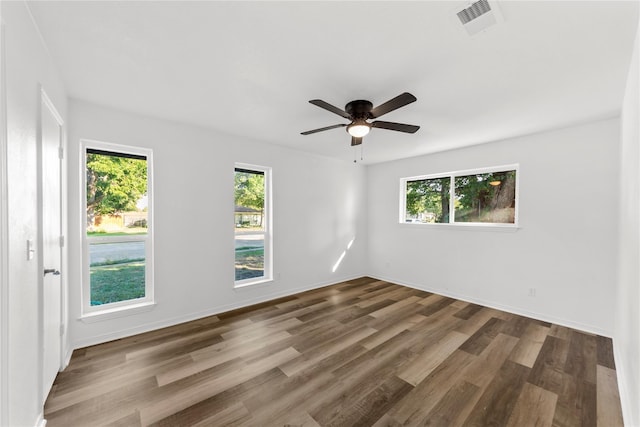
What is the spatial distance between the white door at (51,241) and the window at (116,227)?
59cm

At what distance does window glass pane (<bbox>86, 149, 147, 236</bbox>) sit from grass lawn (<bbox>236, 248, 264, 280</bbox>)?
4.32ft

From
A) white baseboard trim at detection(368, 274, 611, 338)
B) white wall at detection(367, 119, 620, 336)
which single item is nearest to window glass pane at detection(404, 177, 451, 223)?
white wall at detection(367, 119, 620, 336)

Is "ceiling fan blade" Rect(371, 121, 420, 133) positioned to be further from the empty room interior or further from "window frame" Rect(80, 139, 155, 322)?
"window frame" Rect(80, 139, 155, 322)

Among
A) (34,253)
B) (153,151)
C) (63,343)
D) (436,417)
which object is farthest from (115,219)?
(436,417)

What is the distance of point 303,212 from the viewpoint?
4566mm

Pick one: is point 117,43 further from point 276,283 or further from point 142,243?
point 276,283

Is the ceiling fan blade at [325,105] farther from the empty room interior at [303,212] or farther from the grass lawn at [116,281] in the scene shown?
the grass lawn at [116,281]

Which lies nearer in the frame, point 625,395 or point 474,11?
point 474,11

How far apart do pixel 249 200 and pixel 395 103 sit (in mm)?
2679

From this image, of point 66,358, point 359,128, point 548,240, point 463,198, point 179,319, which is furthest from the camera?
point 463,198

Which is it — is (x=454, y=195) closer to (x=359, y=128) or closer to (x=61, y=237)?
(x=359, y=128)

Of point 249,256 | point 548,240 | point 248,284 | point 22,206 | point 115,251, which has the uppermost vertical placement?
point 22,206

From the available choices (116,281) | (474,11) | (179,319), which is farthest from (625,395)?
(116,281)

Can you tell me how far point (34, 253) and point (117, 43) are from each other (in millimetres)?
1431
